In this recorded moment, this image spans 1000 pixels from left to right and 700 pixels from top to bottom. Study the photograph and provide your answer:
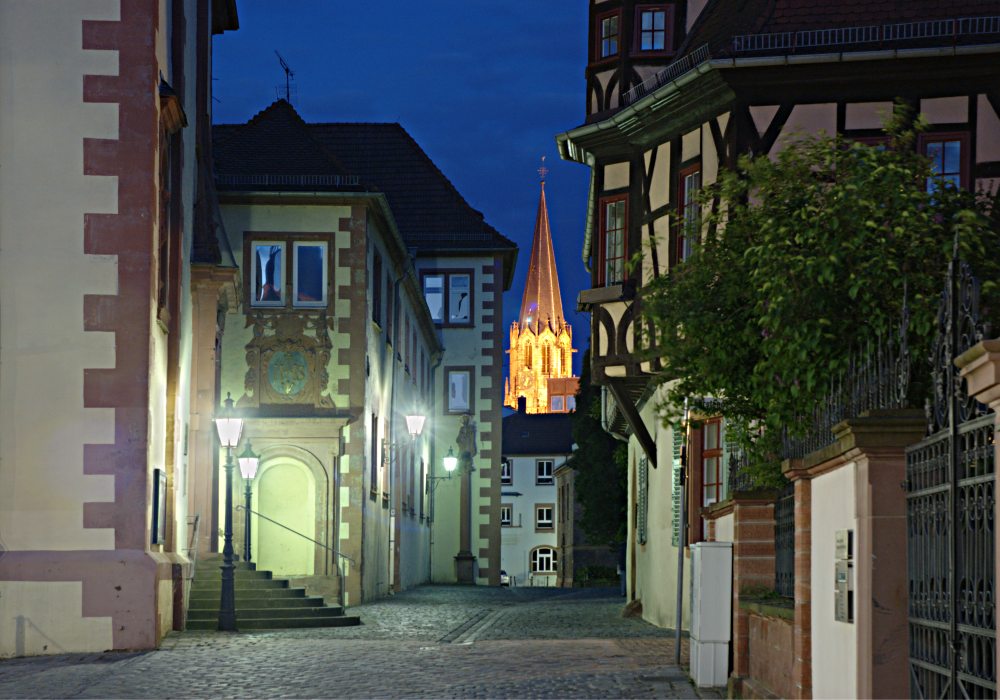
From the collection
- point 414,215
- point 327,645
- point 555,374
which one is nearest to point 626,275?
point 327,645

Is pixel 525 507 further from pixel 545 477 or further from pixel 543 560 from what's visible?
pixel 543 560

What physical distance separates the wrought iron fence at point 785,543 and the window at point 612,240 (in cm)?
1146

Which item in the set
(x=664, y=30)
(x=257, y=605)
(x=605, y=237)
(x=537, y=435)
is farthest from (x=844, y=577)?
(x=537, y=435)

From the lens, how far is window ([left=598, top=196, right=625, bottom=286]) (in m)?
24.1

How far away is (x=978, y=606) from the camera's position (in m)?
6.54

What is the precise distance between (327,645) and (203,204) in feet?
27.9

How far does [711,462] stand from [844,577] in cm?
1428

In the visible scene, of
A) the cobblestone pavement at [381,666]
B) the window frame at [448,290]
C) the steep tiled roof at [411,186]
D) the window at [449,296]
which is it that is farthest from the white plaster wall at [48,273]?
the window at [449,296]

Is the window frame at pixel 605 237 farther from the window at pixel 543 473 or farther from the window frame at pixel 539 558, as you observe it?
the window at pixel 543 473

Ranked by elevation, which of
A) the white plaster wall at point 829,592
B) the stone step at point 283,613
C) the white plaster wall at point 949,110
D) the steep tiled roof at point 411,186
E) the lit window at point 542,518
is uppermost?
the steep tiled roof at point 411,186

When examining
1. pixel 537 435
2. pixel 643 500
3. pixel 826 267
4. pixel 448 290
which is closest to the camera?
pixel 826 267

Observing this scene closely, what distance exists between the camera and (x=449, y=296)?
51750 mm

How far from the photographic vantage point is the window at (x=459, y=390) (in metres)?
52.3

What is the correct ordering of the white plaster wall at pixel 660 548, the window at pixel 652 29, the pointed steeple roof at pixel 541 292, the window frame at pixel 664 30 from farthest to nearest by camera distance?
the pointed steeple roof at pixel 541 292, the window at pixel 652 29, the window frame at pixel 664 30, the white plaster wall at pixel 660 548
